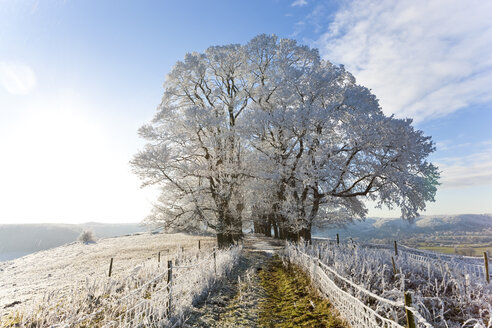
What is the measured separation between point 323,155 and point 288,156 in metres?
2.85

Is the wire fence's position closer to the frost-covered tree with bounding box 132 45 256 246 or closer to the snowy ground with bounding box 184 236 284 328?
the snowy ground with bounding box 184 236 284 328

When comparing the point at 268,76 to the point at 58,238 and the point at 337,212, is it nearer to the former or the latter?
the point at 337,212

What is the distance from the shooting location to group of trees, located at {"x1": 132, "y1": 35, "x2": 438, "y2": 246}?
14797mm

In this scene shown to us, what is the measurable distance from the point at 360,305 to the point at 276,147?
1359cm

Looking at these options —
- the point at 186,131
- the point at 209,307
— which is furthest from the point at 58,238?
the point at 209,307

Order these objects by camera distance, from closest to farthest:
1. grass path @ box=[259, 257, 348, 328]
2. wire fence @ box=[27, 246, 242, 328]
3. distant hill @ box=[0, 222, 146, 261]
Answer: wire fence @ box=[27, 246, 242, 328]
grass path @ box=[259, 257, 348, 328]
distant hill @ box=[0, 222, 146, 261]

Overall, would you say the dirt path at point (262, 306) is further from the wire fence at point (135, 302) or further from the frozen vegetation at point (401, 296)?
the frozen vegetation at point (401, 296)

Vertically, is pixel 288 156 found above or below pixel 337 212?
above

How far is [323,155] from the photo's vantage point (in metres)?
15.3

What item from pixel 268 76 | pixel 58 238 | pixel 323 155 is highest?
pixel 268 76

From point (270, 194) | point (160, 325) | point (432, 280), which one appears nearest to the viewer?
point (160, 325)

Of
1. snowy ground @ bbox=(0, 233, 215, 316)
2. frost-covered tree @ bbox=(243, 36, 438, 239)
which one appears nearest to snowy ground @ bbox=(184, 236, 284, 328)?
snowy ground @ bbox=(0, 233, 215, 316)

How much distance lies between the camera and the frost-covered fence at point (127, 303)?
5.25m

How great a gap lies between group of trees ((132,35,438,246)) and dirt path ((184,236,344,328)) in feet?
22.1
